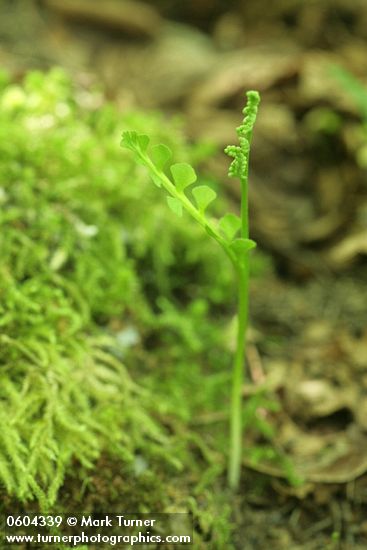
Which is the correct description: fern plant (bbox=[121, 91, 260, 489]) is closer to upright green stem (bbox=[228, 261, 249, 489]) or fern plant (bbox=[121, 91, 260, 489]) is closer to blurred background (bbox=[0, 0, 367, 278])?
upright green stem (bbox=[228, 261, 249, 489])

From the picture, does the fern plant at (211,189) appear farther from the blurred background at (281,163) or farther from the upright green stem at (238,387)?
the blurred background at (281,163)

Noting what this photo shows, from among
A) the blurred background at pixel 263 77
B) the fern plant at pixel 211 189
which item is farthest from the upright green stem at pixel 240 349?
the blurred background at pixel 263 77

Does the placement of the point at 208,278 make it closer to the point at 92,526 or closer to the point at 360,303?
the point at 360,303

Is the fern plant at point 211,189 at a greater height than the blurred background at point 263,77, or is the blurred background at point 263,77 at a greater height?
the fern plant at point 211,189

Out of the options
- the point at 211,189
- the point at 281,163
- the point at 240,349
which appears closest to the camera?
the point at 211,189

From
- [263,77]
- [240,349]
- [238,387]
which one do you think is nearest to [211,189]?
[240,349]

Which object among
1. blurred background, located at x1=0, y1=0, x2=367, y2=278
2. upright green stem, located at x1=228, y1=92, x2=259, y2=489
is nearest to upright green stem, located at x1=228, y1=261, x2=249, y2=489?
upright green stem, located at x1=228, y1=92, x2=259, y2=489

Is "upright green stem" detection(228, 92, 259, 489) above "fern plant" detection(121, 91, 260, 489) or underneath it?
underneath

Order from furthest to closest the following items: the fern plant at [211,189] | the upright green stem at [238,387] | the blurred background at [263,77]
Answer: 1. the blurred background at [263,77]
2. the upright green stem at [238,387]
3. the fern plant at [211,189]

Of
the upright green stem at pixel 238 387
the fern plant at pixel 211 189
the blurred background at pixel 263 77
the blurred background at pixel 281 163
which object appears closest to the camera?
the fern plant at pixel 211 189

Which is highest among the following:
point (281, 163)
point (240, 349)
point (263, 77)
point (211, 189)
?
Answer: point (211, 189)

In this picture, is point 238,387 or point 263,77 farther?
point 263,77

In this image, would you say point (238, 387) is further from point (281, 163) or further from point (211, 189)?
point (281, 163)

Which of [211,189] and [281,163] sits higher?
[211,189]
